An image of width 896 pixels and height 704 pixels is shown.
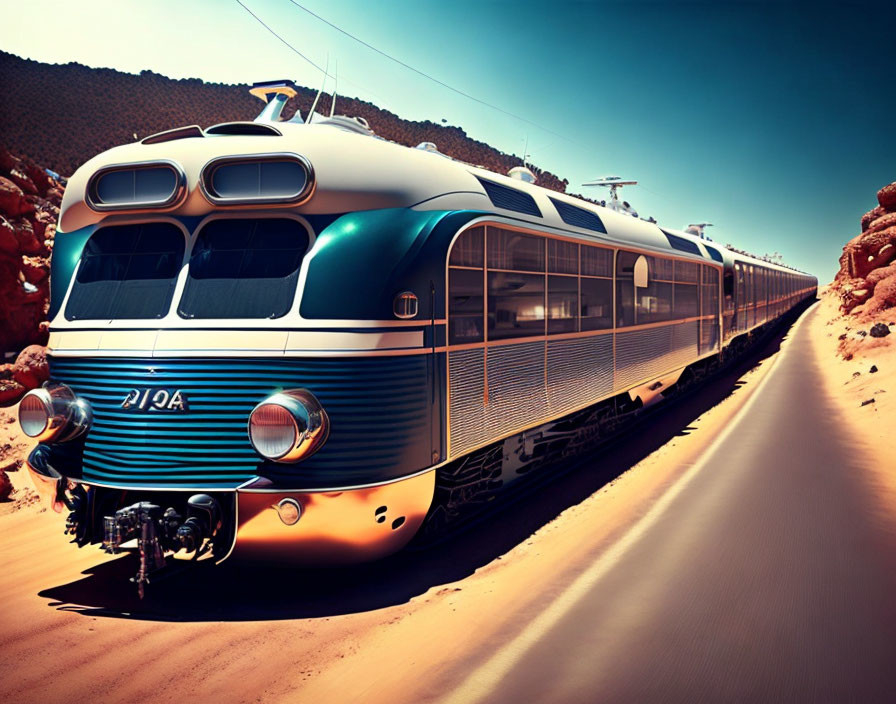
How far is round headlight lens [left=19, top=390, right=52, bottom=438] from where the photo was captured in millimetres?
4711

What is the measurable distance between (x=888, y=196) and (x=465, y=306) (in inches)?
1269

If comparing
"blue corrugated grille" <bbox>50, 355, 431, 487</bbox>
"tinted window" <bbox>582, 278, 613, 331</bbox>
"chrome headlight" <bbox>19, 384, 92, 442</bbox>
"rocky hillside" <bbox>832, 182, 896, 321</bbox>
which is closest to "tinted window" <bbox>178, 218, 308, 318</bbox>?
"blue corrugated grille" <bbox>50, 355, 431, 487</bbox>

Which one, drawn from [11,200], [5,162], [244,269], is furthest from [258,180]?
[5,162]

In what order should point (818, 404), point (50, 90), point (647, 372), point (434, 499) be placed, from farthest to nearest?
point (50, 90) < point (818, 404) < point (647, 372) < point (434, 499)

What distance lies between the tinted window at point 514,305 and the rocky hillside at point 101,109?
1134 inches

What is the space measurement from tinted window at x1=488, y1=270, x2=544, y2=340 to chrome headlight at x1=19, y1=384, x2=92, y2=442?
3107 millimetres

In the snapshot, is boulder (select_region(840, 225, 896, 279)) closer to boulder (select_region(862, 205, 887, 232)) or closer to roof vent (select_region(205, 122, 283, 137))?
boulder (select_region(862, 205, 887, 232))

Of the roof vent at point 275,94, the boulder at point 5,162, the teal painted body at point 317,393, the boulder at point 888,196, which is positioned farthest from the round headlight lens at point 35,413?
the boulder at point 888,196

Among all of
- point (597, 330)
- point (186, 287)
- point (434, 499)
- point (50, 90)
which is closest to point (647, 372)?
point (597, 330)

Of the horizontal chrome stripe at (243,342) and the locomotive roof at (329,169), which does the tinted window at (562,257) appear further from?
the horizontal chrome stripe at (243,342)

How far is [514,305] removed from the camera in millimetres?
6207

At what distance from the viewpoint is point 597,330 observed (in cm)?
823

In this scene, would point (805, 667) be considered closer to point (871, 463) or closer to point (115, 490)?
point (115, 490)

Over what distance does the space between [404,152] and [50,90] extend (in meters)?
56.1
